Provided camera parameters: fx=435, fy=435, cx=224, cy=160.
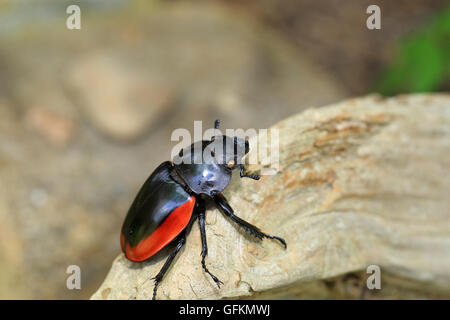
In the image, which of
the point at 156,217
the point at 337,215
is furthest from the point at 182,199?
the point at 337,215

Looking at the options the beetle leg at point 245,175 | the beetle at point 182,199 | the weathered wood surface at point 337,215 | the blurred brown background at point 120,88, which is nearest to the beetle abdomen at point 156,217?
the beetle at point 182,199

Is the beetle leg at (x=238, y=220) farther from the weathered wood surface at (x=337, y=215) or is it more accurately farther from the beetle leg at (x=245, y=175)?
the beetle leg at (x=245, y=175)

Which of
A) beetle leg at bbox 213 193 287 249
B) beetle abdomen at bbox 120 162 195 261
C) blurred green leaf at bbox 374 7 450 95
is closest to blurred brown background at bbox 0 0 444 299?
blurred green leaf at bbox 374 7 450 95

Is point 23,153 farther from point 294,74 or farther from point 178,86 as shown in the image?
point 294,74

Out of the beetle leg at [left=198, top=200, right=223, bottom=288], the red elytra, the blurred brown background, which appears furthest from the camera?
the blurred brown background

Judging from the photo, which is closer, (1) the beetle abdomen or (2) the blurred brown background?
(1) the beetle abdomen

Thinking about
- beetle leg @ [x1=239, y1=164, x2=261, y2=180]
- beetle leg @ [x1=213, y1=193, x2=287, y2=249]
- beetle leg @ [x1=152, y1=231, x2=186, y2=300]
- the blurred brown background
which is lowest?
beetle leg @ [x1=152, y1=231, x2=186, y2=300]

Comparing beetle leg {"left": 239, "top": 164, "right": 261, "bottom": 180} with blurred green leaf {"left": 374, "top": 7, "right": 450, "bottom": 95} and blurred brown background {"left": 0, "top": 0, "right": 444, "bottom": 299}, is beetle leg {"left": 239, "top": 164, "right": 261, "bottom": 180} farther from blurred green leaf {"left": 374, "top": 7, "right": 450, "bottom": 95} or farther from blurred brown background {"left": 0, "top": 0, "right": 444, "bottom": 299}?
blurred green leaf {"left": 374, "top": 7, "right": 450, "bottom": 95}

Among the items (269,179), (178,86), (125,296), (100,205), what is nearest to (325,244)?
(269,179)
